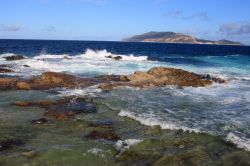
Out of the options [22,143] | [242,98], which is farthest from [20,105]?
[242,98]

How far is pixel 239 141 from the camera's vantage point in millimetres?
13477

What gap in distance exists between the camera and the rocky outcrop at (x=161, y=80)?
86.5ft

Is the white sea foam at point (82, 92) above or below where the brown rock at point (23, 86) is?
below

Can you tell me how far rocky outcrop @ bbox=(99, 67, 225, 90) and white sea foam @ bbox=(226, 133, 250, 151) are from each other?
1203 centimetres

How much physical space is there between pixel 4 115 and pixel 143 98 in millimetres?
7760

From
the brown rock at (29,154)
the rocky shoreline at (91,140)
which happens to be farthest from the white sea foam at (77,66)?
the brown rock at (29,154)

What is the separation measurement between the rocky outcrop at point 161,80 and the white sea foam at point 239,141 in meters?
12.0

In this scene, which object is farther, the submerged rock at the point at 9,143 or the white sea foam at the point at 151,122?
the white sea foam at the point at 151,122

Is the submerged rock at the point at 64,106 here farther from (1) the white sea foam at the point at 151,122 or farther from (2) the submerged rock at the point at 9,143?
(2) the submerged rock at the point at 9,143

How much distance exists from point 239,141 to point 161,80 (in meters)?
14.4

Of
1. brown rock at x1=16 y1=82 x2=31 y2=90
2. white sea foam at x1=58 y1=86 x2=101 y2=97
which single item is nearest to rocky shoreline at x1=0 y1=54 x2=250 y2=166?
white sea foam at x1=58 y1=86 x2=101 y2=97

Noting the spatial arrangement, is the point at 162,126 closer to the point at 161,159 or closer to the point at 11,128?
the point at 161,159

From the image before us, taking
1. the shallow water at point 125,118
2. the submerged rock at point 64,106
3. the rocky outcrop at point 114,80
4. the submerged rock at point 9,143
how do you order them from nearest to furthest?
the shallow water at point 125,118
the submerged rock at point 9,143
the submerged rock at point 64,106
the rocky outcrop at point 114,80

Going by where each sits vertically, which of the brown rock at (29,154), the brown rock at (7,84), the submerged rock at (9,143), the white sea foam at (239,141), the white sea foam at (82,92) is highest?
the brown rock at (29,154)
